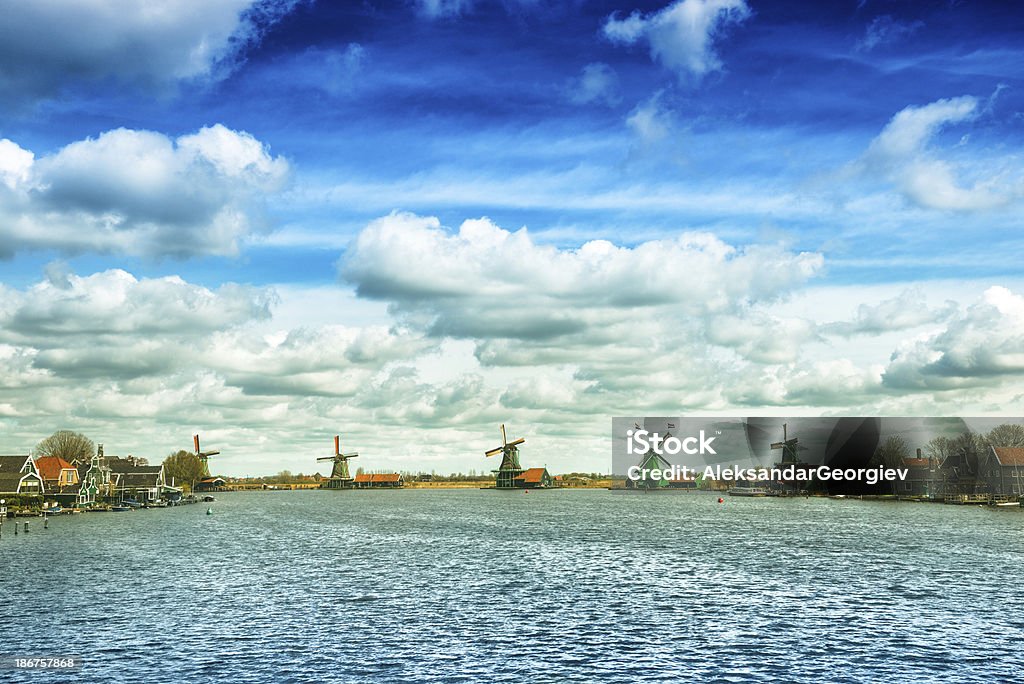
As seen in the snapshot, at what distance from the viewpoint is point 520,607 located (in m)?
66.3

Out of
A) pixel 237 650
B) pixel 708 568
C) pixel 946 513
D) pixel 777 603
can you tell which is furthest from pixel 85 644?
pixel 946 513

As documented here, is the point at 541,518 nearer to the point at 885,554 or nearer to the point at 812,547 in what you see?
the point at 812,547

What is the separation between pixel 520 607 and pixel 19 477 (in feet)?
523

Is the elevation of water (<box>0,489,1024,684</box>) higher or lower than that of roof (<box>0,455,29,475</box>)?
lower

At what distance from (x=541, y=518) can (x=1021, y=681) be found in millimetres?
136371

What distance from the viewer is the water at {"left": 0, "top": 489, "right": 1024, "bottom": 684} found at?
48.1 m

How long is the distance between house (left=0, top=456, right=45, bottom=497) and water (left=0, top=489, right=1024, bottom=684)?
67.9 meters

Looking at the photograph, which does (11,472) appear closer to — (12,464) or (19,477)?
(19,477)

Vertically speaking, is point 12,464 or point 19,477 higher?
point 12,464

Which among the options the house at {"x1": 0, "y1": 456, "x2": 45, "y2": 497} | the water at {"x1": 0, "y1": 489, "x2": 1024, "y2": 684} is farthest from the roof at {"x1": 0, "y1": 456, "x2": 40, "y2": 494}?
the water at {"x1": 0, "y1": 489, "x2": 1024, "y2": 684}

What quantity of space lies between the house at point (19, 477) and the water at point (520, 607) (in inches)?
2672

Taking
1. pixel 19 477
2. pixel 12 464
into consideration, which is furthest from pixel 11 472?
→ pixel 12 464

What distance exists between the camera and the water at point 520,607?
48.1 meters

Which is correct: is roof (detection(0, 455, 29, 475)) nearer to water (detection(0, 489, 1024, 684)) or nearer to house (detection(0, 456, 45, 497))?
house (detection(0, 456, 45, 497))
